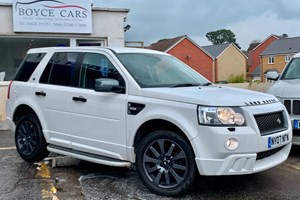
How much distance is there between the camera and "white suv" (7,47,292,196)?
4.33 metres

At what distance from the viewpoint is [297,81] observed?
7.31 m

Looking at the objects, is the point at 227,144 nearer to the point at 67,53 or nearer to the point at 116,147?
the point at 116,147

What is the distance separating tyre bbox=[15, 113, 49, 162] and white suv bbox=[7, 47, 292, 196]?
2cm

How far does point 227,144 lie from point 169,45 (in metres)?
44.7

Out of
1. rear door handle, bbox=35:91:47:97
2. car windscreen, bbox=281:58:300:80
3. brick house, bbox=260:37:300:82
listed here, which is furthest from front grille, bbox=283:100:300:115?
brick house, bbox=260:37:300:82

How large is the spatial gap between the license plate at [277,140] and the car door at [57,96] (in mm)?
2748

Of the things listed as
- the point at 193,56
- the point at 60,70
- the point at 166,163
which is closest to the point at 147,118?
the point at 166,163

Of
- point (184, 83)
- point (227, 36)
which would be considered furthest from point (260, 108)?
point (227, 36)

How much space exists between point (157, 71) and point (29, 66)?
2.39 meters

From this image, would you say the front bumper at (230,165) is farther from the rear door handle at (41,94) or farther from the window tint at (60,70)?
the rear door handle at (41,94)

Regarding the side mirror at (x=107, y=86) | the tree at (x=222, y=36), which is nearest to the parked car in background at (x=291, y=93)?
the side mirror at (x=107, y=86)

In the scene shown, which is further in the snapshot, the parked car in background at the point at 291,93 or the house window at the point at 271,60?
the house window at the point at 271,60

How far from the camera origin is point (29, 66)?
6.56 metres

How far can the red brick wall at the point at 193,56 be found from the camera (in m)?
49.2
